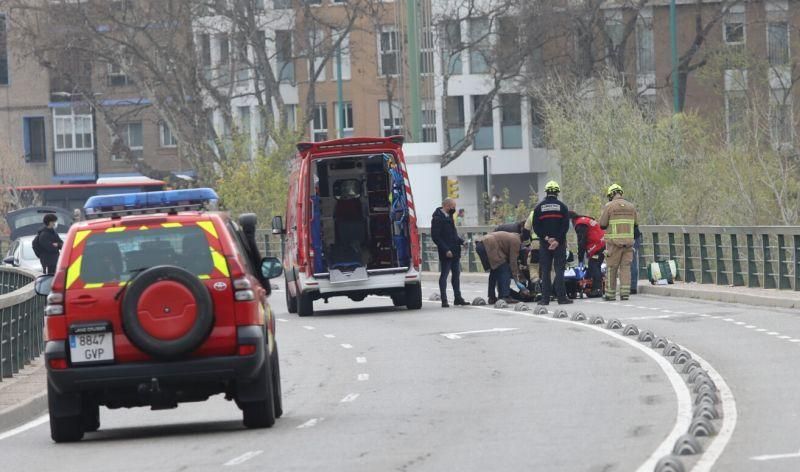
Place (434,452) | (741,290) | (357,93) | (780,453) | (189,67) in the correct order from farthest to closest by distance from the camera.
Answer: (357,93), (189,67), (741,290), (434,452), (780,453)

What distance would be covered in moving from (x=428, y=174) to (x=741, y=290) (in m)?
15.2

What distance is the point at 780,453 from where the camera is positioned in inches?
445

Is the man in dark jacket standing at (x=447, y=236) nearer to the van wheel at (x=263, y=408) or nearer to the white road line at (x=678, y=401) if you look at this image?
the white road line at (x=678, y=401)

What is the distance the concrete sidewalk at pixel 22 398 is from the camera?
15891 mm

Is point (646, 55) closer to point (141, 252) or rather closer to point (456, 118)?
point (456, 118)

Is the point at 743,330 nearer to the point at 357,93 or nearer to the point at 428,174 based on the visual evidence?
the point at 428,174

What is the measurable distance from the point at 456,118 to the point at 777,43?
685 inches

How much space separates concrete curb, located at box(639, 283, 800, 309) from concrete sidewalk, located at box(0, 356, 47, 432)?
11.3m

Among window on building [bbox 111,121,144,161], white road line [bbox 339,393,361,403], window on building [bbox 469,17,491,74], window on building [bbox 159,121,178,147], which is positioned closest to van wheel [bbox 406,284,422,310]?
white road line [bbox 339,393,361,403]

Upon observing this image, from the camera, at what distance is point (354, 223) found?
29.5 m

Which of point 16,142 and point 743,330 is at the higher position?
point 16,142

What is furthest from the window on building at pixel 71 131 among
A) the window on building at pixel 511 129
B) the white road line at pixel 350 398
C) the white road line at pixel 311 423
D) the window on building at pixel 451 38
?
the white road line at pixel 311 423

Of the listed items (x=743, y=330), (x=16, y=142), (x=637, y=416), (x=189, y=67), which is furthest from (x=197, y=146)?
(x=637, y=416)

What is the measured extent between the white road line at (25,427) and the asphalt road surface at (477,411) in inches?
8.3
